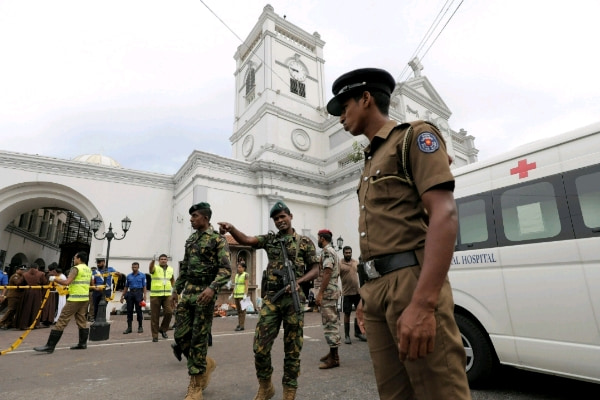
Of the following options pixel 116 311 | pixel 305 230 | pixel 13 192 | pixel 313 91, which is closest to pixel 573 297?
pixel 116 311

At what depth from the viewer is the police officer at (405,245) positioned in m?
1.23

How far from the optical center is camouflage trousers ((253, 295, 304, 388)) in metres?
3.27

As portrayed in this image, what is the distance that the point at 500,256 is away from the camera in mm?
3500

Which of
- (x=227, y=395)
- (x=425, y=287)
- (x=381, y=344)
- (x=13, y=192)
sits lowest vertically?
(x=227, y=395)

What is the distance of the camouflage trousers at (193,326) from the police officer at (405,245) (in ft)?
8.39

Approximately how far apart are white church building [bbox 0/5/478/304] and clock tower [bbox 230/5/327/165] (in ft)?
0.27

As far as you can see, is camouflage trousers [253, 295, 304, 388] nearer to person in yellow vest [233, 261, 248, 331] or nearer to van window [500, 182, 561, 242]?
van window [500, 182, 561, 242]

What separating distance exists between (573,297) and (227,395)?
3.51 metres

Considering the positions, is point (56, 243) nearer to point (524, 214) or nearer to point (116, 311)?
point (116, 311)

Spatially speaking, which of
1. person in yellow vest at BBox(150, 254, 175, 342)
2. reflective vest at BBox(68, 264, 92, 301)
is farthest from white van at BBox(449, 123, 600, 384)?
reflective vest at BBox(68, 264, 92, 301)

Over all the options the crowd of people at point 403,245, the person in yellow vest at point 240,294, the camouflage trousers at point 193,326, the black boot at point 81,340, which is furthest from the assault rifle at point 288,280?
the person in yellow vest at point 240,294

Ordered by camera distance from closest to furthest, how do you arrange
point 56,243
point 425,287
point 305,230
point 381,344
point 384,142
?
point 425,287, point 381,344, point 384,142, point 305,230, point 56,243

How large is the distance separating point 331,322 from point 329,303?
45cm

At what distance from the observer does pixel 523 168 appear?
138 inches
